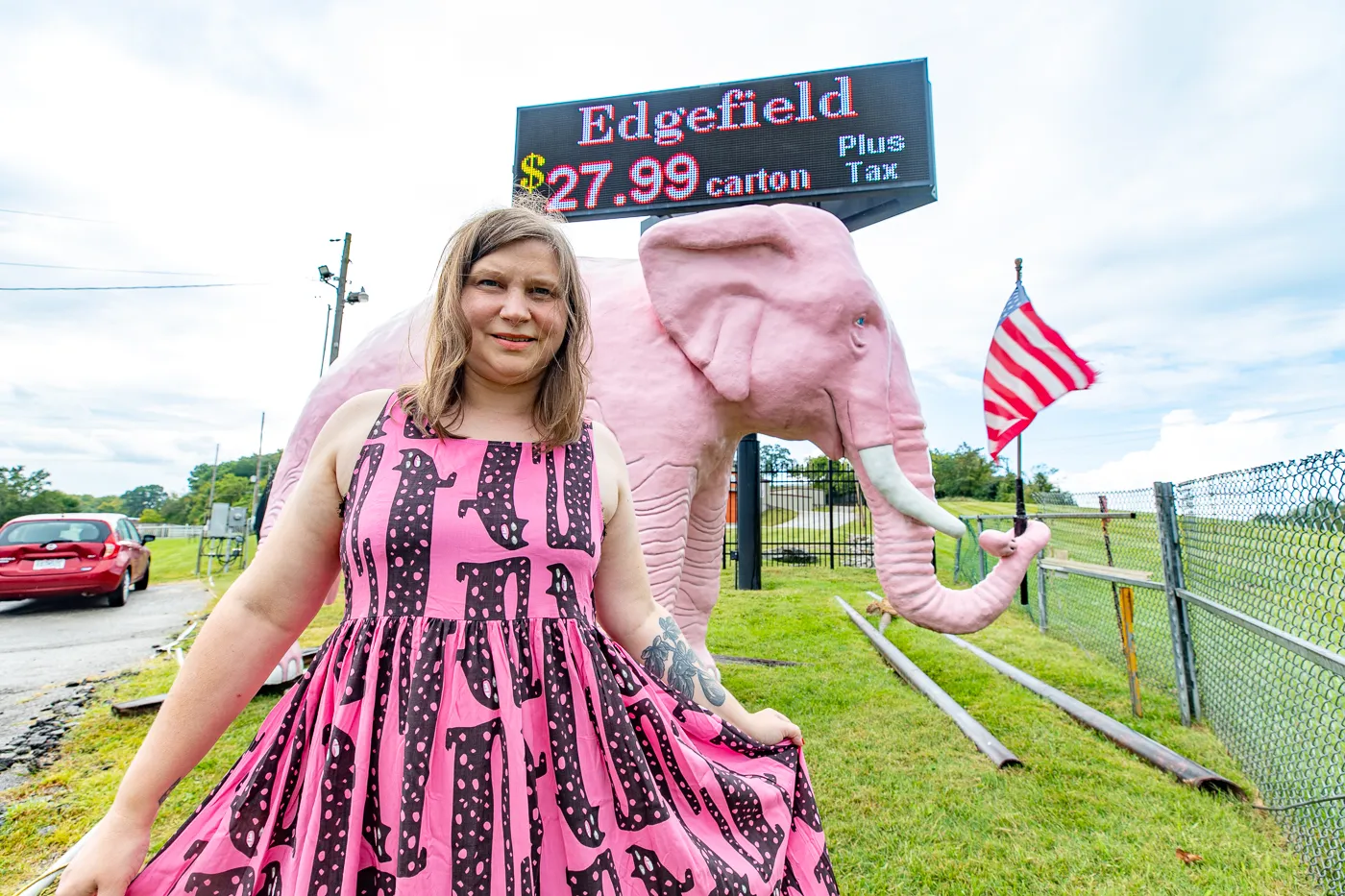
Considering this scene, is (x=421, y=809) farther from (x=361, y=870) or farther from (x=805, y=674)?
(x=805, y=674)

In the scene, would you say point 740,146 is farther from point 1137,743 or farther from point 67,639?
point 67,639

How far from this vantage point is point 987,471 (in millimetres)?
32312

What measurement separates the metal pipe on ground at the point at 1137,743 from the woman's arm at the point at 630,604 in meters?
2.63

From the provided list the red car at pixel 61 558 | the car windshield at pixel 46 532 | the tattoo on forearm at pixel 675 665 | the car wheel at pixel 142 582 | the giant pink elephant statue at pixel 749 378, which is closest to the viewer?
the tattoo on forearm at pixel 675 665

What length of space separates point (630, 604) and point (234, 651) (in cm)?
59

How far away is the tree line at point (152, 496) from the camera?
98.5 ft

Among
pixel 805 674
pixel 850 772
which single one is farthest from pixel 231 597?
pixel 805 674

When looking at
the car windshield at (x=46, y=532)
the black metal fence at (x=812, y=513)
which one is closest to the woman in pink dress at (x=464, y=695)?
the car windshield at (x=46, y=532)

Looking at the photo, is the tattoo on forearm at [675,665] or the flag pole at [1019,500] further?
the flag pole at [1019,500]

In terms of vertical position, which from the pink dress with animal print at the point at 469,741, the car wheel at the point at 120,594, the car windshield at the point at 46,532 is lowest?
the car wheel at the point at 120,594

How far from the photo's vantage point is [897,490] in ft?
8.55

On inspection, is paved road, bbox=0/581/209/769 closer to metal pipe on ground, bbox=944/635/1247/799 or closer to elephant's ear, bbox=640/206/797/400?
elephant's ear, bbox=640/206/797/400

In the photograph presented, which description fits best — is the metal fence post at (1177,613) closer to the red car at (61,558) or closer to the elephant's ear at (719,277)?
the elephant's ear at (719,277)

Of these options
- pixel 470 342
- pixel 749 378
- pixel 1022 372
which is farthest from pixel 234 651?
pixel 1022 372
